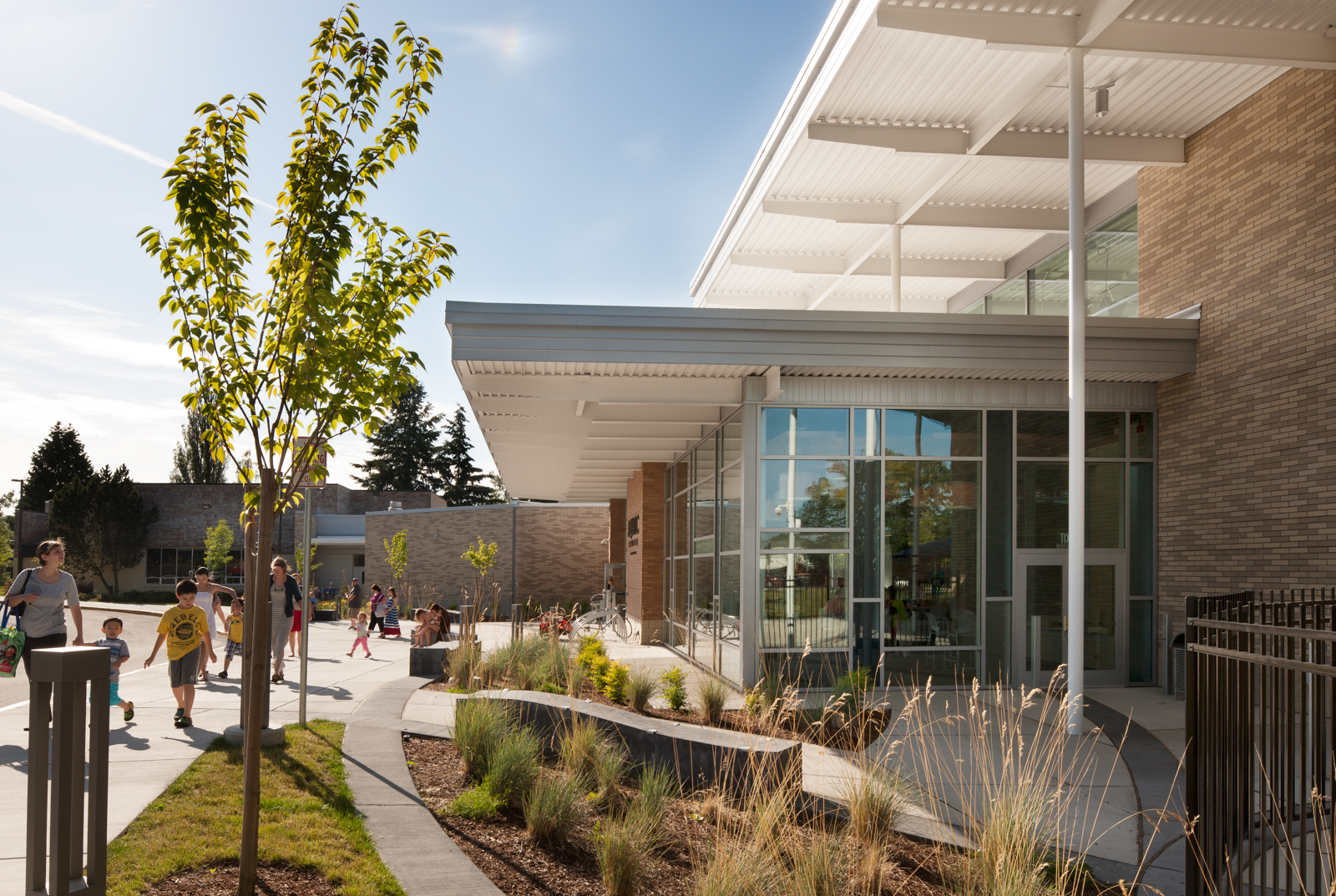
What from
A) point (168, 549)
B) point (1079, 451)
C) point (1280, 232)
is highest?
point (1280, 232)

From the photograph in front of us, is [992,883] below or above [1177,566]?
below

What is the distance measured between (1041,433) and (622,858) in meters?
10.7

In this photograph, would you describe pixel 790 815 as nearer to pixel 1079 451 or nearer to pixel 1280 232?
pixel 1079 451

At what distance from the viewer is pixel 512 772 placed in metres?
6.87

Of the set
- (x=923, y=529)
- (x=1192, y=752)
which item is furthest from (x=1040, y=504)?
(x=1192, y=752)

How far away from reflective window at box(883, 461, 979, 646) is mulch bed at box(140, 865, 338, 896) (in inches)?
383

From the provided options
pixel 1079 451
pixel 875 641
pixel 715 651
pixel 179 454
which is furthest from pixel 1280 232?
pixel 179 454

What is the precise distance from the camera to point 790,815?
586 centimetres

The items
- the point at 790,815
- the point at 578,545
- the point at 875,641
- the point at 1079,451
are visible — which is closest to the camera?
the point at 790,815

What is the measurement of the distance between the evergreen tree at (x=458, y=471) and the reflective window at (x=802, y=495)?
231 ft

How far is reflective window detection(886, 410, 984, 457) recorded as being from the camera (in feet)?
45.0

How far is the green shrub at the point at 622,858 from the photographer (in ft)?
17.1

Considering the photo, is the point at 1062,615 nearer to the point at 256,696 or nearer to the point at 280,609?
the point at 280,609

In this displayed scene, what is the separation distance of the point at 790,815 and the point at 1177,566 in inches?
395
